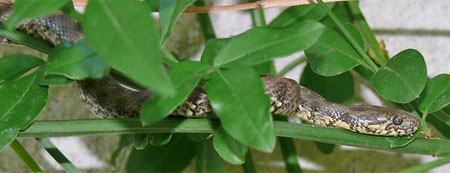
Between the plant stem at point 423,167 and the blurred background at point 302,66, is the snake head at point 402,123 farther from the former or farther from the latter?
the blurred background at point 302,66

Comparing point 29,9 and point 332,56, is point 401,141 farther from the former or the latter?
point 29,9

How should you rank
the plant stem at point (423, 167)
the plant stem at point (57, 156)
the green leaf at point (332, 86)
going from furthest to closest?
the green leaf at point (332, 86) → the plant stem at point (57, 156) → the plant stem at point (423, 167)

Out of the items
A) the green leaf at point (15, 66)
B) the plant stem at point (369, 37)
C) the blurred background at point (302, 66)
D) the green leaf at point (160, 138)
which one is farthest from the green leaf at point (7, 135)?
the blurred background at point (302, 66)

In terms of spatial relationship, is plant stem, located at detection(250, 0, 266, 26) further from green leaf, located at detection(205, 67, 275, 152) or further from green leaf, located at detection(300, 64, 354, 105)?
green leaf, located at detection(205, 67, 275, 152)

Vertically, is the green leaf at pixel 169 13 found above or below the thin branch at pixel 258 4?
above

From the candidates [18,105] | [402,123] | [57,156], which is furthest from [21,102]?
[402,123]

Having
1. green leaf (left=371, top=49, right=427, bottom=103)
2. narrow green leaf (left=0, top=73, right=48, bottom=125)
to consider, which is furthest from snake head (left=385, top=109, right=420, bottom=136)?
narrow green leaf (left=0, top=73, right=48, bottom=125)
